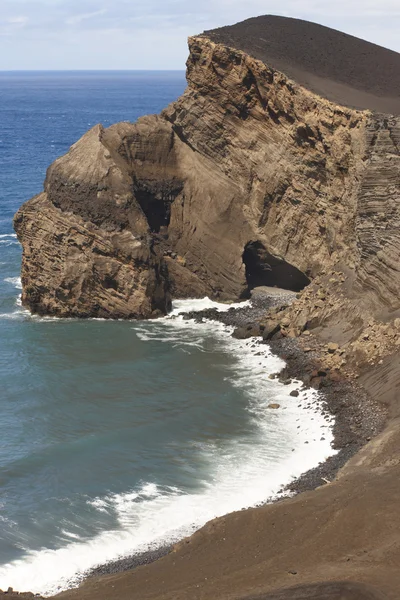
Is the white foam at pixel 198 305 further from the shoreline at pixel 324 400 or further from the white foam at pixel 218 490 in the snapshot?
the white foam at pixel 218 490

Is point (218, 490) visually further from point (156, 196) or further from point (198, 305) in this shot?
point (156, 196)

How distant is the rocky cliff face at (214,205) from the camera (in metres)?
42.9

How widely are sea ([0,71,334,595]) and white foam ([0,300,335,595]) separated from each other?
5cm

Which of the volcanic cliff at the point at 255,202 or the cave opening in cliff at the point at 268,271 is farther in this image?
the cave opening in cliff at the point at 268,271

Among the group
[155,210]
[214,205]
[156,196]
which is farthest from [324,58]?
[155,210]

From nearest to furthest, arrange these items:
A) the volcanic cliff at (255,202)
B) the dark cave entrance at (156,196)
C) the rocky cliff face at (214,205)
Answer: the volcanic cliff at (255,202) → the rocky cliff face at (214,205) → the dark cave entrance at (156,196)

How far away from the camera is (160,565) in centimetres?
2359

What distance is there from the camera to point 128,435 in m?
33.8

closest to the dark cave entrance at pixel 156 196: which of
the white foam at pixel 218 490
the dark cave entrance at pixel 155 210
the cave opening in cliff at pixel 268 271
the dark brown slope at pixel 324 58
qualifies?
the dark cave entrance at pixel 155 210

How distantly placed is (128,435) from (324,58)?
89.4 ft

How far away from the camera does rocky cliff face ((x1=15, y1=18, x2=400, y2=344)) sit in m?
42.9

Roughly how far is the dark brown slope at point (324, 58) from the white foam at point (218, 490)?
1497cm

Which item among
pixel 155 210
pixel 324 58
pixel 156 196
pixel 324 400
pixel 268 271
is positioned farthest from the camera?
pixel 324 58

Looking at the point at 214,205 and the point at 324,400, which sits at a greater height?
the point at 214,205
